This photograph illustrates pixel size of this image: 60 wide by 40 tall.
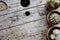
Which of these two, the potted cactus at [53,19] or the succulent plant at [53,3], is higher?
the succulent plant at [53,3]

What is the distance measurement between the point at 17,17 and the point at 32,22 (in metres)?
0.17

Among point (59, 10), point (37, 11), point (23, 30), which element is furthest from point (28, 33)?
point (59, 10)

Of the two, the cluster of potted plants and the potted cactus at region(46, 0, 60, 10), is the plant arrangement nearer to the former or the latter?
the cluster of potted plants

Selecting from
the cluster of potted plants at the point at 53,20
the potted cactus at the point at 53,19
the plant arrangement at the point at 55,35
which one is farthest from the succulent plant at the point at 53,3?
the plant arrangement at the point at 55,35

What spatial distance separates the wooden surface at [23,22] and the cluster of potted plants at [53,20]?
65 millimetres

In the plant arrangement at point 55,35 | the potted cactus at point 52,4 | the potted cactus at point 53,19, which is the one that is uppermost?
the potted cactus at point 52,4

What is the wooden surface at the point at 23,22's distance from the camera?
1.65 m

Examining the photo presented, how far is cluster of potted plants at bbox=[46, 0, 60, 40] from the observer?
1.57 metres

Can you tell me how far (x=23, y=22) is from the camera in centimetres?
172

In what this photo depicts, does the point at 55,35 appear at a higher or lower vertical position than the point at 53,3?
lower

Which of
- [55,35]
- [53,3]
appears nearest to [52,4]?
[53,3]

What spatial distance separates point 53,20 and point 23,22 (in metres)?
0.31

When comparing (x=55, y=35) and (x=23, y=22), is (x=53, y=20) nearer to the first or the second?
(x=55, y=35)

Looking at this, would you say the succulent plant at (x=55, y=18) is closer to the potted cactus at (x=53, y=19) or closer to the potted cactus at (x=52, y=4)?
the potted cactus at (x=53, y=19)
